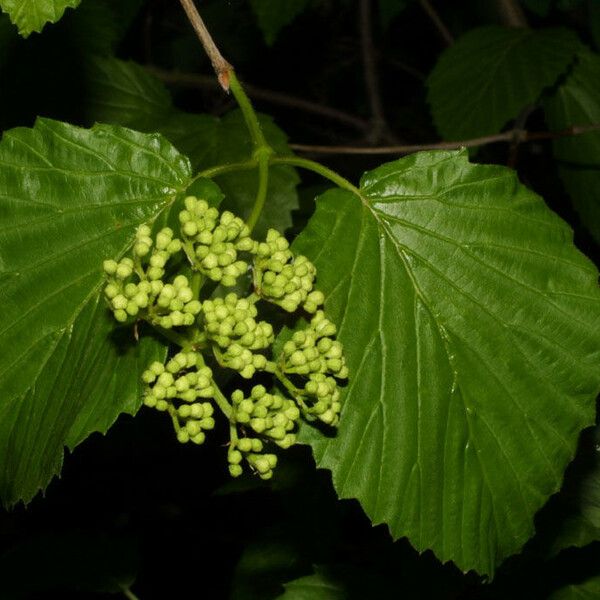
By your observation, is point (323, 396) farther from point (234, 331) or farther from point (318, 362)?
point (234, 331)

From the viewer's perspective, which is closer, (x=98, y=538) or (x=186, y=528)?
(x=98, y=538)

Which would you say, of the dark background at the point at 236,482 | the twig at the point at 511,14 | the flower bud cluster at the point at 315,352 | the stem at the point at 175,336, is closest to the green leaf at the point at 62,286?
the stem at the point at 175,336

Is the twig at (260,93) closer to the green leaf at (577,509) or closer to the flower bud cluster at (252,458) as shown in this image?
the green leaf at (577,509)

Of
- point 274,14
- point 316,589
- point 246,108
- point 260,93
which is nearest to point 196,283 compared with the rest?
point 246,108

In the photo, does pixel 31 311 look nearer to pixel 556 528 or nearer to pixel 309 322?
pixel 309 322

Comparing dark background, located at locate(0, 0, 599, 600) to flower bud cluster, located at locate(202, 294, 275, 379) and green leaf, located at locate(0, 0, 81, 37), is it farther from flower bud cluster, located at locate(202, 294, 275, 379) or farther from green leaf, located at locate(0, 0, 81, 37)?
green leaf, located at locate(0, 0, 81, 37)

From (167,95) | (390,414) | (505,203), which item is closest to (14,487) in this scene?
(390,414)

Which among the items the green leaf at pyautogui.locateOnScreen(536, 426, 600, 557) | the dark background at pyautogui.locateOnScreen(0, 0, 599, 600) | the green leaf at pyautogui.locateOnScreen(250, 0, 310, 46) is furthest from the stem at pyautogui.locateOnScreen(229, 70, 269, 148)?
the green leaf at pyautogui.locateOnScreen(250, 0, 310, 46)
